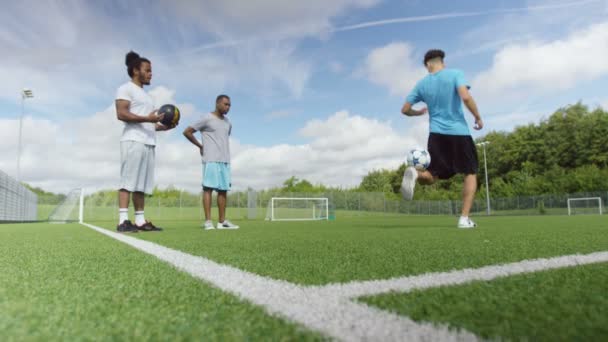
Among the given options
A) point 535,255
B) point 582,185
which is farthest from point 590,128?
point 535,255

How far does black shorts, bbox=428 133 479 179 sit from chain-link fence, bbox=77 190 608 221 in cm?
1920

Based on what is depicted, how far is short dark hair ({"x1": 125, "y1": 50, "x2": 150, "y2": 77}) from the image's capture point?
489cm

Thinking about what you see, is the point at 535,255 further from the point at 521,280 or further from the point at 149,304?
the point at 149,304

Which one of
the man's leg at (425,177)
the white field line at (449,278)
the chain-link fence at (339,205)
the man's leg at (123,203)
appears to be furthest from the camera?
the chain-link fence at (339,205)

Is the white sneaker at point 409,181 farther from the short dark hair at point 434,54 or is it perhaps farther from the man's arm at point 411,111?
the short dark hair at point 434,54

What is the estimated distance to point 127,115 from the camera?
14.9ft

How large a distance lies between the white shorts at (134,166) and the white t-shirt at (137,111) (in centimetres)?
8

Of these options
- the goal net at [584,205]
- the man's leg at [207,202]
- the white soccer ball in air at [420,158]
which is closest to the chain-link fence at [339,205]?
the goal net at [584,205]

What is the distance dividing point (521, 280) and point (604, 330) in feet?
1.85

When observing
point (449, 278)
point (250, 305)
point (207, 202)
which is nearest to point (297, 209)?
point (207, 202)

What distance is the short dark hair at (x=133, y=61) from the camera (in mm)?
4891

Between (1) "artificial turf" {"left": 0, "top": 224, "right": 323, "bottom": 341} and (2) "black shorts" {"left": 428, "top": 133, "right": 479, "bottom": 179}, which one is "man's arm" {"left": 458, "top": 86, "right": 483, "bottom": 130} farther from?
(1) "artificial turf" {"left": 0, "top": 224, "right": 323, "bottom": 341}

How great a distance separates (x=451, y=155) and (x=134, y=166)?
3.73 meters

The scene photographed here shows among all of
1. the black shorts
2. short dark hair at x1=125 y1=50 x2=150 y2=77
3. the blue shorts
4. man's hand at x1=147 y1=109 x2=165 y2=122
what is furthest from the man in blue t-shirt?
short dark hair at x1=125 y1=50 x2=150 y2=77
